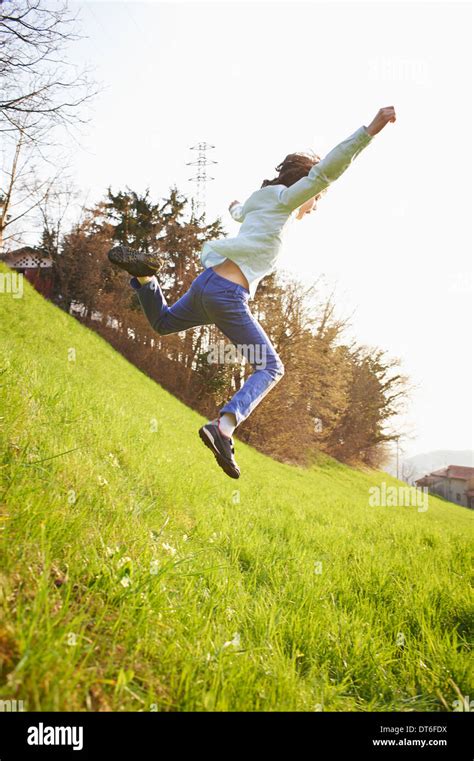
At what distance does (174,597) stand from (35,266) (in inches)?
1323

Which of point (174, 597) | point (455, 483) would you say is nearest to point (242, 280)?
point (174, 597)

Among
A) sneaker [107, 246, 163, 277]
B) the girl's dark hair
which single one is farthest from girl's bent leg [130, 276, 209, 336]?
the girl's dark hair

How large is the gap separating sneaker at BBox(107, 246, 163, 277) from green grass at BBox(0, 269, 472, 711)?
117 cm

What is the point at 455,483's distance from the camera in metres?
81.8

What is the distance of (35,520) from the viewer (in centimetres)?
182

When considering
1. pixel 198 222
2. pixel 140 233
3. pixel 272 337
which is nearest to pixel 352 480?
pixel 272 337

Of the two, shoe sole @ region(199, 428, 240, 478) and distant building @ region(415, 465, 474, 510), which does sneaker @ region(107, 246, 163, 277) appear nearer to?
shoe sole @ region(199, 428, 240, 478)

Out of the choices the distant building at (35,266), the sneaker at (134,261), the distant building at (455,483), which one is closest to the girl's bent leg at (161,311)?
the sneaker at (134,261)

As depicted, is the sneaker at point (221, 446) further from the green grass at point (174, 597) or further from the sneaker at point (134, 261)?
the sneaker at point (134, 261)

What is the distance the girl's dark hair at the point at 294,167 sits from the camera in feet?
10.3

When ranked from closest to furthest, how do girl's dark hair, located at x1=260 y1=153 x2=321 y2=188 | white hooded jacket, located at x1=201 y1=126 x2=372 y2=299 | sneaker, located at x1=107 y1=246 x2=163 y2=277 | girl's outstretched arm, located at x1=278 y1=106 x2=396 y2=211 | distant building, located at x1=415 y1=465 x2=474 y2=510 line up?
girl's outstretched arm, located at x1=278 y1=106 x2=396 y2=211 → white hooded jacket, located at x1=201 y1=126 x2=372 y2=299 → sneaker, located at x1=107 y1=246 x2=163 y2=277 → girl's dark hair, located at x1=260 y1=153 x2=321 y2=188 → distant building, located at x1=415 y1=465 x2=474 y2=510

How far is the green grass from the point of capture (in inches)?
55.6

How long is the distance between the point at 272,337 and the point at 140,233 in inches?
440

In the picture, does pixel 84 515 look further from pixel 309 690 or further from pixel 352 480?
pixel 352 480
